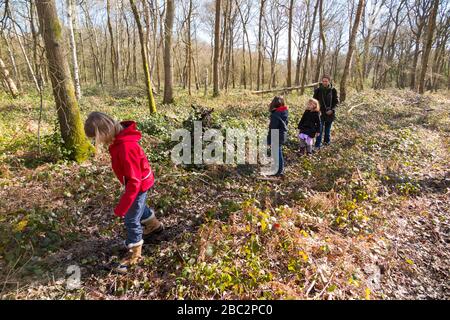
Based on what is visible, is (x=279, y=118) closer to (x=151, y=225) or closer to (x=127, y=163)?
(x=151, y=225)

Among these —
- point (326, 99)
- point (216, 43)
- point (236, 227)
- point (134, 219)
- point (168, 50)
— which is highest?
point (216, 43)

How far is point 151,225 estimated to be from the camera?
Result: 3904 mm

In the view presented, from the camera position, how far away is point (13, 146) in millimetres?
6266

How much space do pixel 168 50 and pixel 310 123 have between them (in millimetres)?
7945

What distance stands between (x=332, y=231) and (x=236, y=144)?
3904 mm

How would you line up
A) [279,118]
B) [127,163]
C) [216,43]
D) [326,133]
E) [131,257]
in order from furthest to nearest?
[216,43], [326,133], [279,118], [131,257], [127,163]

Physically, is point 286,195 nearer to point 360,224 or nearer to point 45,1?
point 360,224

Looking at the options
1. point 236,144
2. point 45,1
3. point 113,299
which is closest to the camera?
point 113,299

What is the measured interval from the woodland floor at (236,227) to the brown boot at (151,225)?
0.12 meters

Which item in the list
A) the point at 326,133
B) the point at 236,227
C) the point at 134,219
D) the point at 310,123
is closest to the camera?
the point at 134,219

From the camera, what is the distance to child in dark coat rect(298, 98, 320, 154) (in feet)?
22.5

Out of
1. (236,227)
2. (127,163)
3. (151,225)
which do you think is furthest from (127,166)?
(236,227)

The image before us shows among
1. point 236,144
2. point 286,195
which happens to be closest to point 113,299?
point 286,195

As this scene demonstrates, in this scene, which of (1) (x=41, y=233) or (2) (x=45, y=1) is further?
(2) (x=45, y=1)
